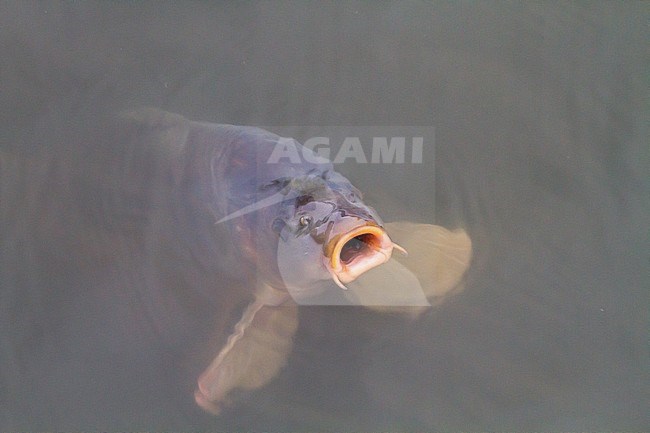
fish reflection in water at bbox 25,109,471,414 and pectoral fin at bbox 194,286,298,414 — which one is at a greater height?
fish reflection in water at bbox 25,109,471,414

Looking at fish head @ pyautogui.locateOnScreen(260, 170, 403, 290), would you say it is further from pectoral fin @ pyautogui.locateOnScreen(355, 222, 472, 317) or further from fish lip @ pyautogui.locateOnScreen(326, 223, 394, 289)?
pectoral fin @ pyautogui.locateOnScreen(355, 222, 472, 317)

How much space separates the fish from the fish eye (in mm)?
20

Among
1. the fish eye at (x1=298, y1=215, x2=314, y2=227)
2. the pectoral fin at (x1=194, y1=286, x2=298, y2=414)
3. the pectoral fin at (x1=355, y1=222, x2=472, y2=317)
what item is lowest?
the pectoral fin at (x1=194, y1=286, x2=298, y2=414)

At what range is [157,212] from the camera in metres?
2.74

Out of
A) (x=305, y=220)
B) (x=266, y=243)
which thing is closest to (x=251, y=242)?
(x=266, y=243)

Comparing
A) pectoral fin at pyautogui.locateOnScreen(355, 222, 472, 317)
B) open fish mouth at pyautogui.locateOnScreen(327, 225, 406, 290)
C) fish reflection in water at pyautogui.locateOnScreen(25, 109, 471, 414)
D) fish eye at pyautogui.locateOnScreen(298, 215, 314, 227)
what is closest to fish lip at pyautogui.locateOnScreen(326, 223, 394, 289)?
open fish mouth at pyautogui.locateOnScreen(327, 225, 406, 290)

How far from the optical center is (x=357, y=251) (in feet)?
5.88

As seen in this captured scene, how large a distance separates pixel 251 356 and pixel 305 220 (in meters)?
1.04

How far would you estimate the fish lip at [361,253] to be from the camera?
1.68 m

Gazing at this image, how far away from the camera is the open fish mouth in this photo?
5.51 feet

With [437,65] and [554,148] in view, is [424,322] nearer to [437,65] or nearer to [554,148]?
[554,148]

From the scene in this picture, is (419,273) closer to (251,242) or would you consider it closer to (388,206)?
(388,206)

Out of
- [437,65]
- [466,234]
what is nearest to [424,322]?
[466,234]

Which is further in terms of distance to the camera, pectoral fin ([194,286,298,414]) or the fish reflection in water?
pectoral fin ([194,286,298,414])
